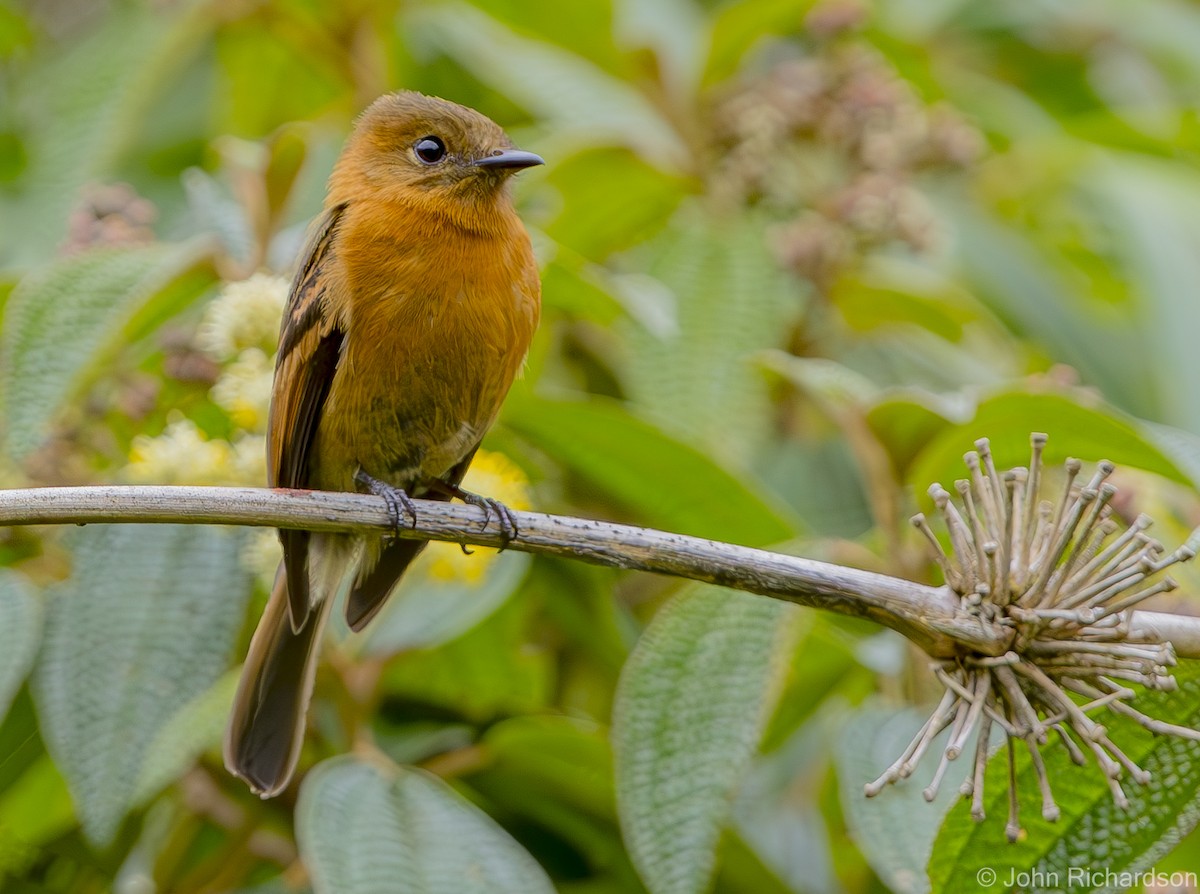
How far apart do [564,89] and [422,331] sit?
1.20 meters

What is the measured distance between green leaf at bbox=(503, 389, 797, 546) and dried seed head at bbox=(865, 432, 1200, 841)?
0.96 metres

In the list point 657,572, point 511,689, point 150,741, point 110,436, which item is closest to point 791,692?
point 511,689

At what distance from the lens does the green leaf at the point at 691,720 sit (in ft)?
7.90

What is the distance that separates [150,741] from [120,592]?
0.31 m

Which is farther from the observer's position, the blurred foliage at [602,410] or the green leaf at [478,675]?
the green leaf at [478,675]

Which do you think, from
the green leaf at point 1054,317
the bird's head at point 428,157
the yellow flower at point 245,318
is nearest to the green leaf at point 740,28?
the green leaf at point 1054,317

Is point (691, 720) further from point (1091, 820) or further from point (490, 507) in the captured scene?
point (1091, 820)

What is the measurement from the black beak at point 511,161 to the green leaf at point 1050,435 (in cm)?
97

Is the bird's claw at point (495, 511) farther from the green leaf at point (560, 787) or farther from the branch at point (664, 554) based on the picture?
the green leaf at point (560, 787)

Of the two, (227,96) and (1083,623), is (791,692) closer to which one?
(1083,623)

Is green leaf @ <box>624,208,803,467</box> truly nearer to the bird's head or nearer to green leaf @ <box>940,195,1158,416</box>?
the bird's head

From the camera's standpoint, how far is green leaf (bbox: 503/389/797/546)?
287 centimetres

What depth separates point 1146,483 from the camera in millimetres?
3105

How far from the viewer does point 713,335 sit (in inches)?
135
